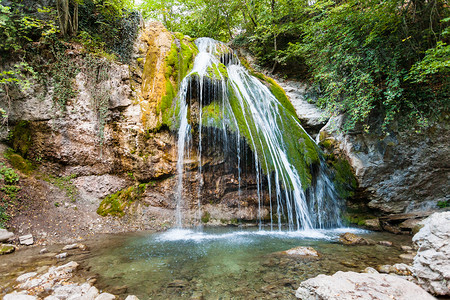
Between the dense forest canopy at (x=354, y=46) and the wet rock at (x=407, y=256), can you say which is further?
the dense forest canopy at (x=354, y=46)

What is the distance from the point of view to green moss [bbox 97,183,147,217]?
619 cm

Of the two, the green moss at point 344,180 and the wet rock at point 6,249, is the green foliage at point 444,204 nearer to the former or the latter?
the green moss at point 344,180

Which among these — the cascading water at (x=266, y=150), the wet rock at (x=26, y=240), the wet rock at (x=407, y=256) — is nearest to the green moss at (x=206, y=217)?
the cascading water at (x=266, y=150)

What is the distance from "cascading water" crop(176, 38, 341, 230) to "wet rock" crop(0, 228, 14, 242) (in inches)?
150

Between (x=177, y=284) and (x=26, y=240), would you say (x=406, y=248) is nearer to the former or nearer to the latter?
(x=177, y=284)

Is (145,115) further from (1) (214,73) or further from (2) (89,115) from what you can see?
(1) (214,73)

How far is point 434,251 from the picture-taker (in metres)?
2.42

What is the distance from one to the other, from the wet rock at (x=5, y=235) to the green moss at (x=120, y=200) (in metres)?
1.89

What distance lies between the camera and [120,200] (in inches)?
255

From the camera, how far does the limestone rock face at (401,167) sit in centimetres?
645

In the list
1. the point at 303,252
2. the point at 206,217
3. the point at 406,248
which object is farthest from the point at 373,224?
the point at 206,217

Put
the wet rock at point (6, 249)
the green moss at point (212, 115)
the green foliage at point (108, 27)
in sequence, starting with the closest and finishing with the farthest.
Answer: the wet rock at point (6, 249), the green moss at point (212, 115), the green foliage at point (108, 27)

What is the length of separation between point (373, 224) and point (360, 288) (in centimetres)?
591

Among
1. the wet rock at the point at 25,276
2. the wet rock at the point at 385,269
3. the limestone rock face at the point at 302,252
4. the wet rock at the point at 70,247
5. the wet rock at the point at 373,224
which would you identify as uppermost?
the wet rock at the point at 25,276
